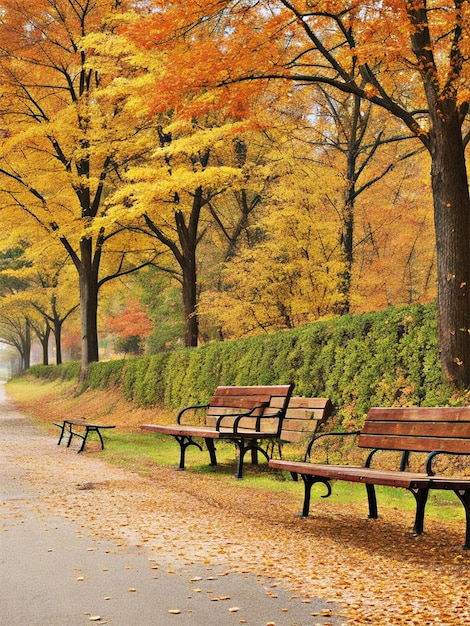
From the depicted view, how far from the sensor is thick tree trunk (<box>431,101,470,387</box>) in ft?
32.3

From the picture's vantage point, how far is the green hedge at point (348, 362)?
10.2 metres

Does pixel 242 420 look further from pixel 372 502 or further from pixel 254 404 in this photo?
pixel 372 502

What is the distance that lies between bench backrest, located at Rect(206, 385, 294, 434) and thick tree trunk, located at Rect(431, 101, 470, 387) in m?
2.07

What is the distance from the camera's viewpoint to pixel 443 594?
175 inches

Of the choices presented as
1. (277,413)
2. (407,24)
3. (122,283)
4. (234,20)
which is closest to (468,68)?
(407,24)

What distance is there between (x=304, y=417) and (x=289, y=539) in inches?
193

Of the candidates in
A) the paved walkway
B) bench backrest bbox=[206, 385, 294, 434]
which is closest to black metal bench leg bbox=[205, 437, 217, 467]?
bench backrest bbox=[206, 385, 294, 434]

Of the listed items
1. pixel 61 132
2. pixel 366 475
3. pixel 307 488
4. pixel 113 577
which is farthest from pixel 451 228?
pixel 61 132

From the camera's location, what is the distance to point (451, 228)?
33.3ft

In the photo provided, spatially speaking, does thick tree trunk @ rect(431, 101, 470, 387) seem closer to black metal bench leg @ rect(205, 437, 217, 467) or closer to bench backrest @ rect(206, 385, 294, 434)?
bench backrest @ rect(206, 385, 294, 434)

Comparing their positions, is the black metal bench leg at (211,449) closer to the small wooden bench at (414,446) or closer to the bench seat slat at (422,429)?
the small wooden bench at (414,446)

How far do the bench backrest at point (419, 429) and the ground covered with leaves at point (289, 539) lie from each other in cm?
68

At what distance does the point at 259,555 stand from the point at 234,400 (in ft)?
19.3

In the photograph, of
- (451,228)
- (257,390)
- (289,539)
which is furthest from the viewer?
(257,390)
